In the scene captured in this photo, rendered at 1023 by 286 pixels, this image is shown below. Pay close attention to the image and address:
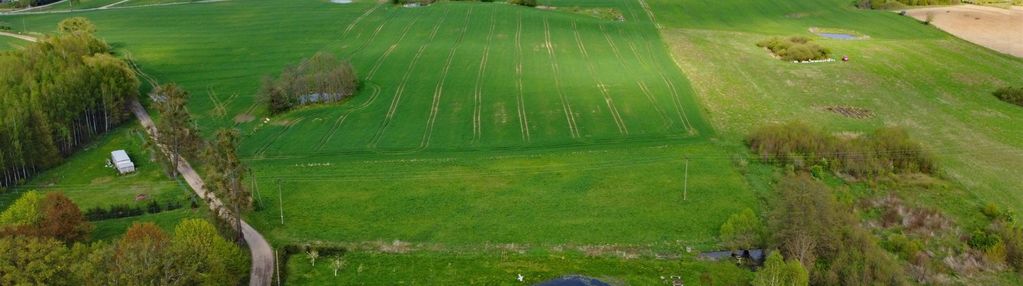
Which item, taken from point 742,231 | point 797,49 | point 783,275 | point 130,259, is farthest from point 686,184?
point 797,49

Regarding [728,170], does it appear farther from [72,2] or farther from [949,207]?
[72,2]

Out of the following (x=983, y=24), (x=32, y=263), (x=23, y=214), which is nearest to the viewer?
(x=32, y=263)

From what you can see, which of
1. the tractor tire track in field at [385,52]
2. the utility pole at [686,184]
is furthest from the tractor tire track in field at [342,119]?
the utility pole at [686,184]

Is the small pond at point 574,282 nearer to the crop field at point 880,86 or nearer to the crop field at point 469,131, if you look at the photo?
the crop field at point 469,131

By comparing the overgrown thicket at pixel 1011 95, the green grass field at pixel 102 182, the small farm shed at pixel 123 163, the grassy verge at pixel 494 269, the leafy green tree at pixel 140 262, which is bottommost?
the grassy verge at pixel 494 269

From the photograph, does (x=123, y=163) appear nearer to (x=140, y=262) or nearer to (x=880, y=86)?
(x=140, y=262)
